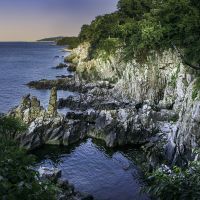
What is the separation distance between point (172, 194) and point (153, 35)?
59.3 meters

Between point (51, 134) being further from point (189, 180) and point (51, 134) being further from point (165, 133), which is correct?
point (189, 180)

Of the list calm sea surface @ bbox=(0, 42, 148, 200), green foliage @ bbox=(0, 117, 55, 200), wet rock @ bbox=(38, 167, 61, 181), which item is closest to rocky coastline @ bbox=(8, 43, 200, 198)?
calm sea surface @ bbox=(0, 42, 148, 200)

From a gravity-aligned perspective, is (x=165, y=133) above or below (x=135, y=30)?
below

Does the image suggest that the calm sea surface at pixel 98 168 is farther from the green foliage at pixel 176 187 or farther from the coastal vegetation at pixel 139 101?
the green foliage at pixel 176 187

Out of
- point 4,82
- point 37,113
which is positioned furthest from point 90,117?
point 4,82

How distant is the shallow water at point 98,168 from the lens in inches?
1512

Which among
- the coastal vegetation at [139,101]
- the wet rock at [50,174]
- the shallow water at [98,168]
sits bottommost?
the shallow water at [98,168]

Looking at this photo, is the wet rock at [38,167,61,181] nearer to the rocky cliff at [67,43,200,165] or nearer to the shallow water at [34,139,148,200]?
the shallow water at [34,139,148,200]

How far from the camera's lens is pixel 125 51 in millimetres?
81188

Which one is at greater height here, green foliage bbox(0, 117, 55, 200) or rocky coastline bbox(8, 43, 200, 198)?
green foliage bbox(0, 117, 55, 200)

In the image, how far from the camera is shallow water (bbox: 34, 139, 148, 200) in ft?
126

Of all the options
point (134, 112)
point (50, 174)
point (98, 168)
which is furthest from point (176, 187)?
point (134, 112)

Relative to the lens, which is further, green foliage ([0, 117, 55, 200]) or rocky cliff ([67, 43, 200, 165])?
rocky cliff ([67, 43, 200, 165])

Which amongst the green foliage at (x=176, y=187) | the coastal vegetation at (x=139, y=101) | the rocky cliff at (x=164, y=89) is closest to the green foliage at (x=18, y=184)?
the green foliage at (x=176, y=187)
